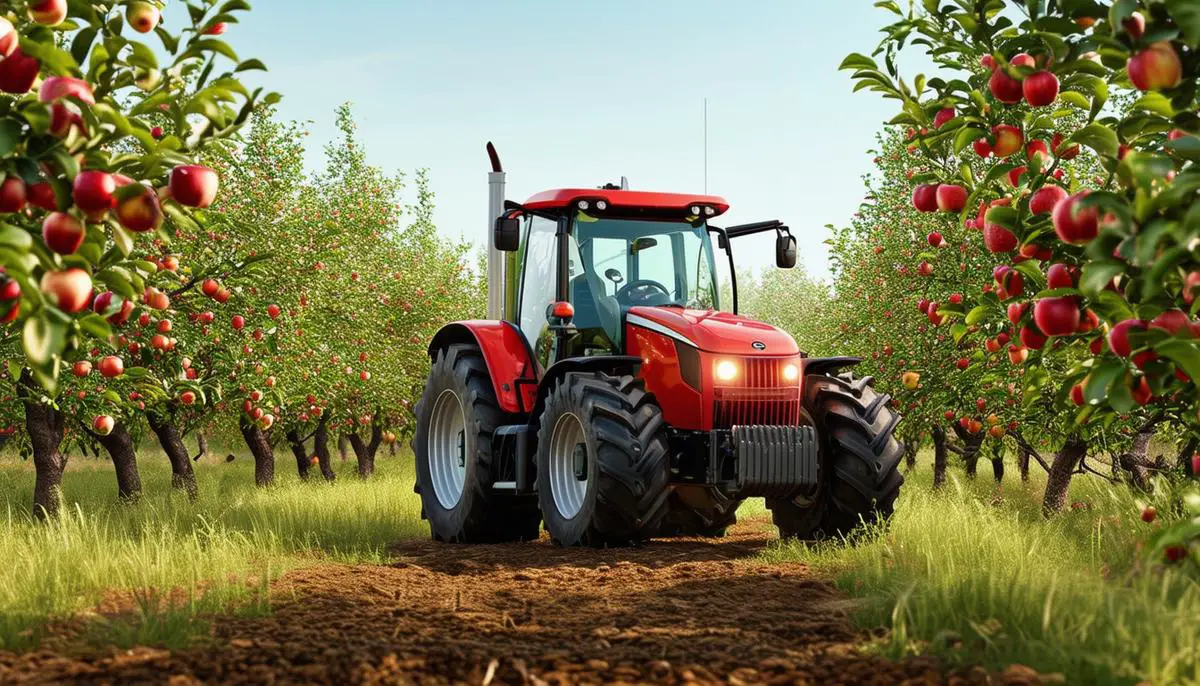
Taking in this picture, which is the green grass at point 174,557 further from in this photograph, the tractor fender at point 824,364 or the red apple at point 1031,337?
the red apple at point 1031,337

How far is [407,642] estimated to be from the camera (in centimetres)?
401

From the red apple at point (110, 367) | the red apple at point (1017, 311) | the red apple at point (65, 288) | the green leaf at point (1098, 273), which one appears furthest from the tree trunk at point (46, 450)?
the green leaf at point (1098, 273)

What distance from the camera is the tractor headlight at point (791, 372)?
278 inches

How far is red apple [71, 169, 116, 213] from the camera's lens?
10.7ft

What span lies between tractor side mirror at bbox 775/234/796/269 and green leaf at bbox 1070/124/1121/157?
3.88 meters

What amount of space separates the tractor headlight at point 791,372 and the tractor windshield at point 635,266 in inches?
36.9

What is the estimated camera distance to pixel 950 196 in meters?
4.68

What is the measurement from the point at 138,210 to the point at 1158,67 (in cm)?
308

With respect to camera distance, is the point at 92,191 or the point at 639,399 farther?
the point at 639,399

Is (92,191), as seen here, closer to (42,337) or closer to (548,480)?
(42,337)

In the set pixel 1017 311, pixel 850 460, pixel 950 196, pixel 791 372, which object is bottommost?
pixel 850 460

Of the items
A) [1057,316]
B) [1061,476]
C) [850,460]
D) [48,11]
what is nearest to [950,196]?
[1057,316]

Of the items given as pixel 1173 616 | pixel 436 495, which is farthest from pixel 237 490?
pixel 1173 616

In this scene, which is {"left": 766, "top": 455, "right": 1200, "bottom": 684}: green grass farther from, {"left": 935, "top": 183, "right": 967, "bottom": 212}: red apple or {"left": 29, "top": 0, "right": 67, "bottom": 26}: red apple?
{"left": 29, "top": 0, "right": 67, "bottom": 26}: red apple
